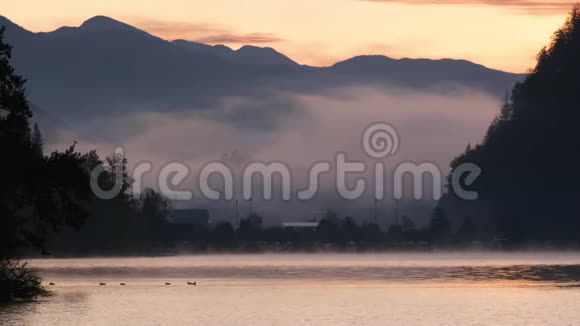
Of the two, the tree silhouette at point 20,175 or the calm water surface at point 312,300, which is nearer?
the calm water surface at point 312,300

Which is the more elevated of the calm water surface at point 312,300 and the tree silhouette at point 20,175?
the tree silhouette at point 20,175

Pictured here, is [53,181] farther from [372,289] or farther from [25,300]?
[372,289]

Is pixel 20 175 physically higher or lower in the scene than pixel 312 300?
higher

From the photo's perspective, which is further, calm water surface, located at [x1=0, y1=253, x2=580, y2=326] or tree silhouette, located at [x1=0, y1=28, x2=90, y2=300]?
tree silhouette, located at [x1=0, y1=28, x2=90, y2=300]

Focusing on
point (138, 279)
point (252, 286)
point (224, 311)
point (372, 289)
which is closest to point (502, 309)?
point (224, 311)

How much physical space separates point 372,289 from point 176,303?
70.7 ft

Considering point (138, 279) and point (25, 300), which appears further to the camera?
point (138, 279)

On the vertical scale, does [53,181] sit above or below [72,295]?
above

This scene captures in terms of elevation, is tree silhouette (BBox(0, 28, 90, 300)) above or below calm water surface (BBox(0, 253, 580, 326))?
above

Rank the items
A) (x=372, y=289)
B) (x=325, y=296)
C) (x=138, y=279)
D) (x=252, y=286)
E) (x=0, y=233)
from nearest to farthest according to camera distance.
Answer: (x=0, y=233) < (x=325, y=296) < (x=372, y=289) < (x=252, y=286) < (x=138, y=279)

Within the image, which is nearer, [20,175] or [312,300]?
[20,175]

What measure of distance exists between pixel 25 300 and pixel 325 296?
20130 mm

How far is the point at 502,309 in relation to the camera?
3292 inches

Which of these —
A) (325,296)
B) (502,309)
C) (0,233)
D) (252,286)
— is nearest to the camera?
(502,309)
